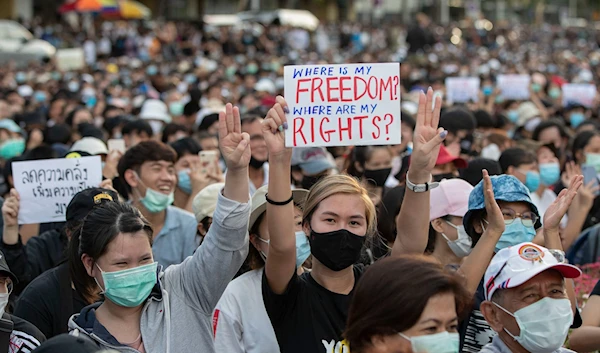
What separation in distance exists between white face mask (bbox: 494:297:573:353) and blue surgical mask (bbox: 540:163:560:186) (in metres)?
4.90

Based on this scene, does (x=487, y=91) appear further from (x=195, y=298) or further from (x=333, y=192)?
(x=195, y=298)

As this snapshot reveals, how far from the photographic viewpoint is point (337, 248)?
13.6ft

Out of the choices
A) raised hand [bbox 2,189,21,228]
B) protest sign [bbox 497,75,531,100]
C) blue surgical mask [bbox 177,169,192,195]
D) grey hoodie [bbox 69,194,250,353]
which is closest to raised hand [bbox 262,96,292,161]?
grey hoodie [bbox 69,194,250,353]

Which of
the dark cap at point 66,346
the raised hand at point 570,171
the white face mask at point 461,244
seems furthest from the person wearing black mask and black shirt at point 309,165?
the dark cap at point 66,346

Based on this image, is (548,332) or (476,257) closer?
(548,332)

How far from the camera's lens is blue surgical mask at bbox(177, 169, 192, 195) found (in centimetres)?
799

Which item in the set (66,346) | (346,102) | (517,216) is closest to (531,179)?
(517,216)

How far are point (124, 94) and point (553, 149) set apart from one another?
1165cm

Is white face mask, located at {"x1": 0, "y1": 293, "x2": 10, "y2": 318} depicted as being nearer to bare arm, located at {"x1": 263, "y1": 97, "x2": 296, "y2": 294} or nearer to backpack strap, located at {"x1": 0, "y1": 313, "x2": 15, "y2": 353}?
backpack strap, located at {"x1": 0, "y1": 313, "x2": 15, "y2": 353}

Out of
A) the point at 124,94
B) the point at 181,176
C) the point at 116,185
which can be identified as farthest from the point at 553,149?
the point at 124,94

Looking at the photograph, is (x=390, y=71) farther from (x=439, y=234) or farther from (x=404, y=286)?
(x=404, y=286)

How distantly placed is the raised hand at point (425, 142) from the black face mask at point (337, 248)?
1.21ft

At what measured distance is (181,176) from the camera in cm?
802

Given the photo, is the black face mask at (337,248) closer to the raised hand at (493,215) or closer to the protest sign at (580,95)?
the raised hand at (493,215)
